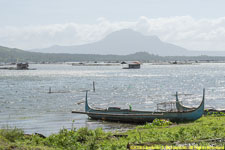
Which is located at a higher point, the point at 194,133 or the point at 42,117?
the point at 194,133

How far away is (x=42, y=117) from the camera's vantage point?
1220 inches

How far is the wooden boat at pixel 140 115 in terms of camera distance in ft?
79.8

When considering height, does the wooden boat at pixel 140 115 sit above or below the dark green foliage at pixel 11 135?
below

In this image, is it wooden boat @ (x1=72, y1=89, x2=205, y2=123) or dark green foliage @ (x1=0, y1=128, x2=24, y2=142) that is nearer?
dark green foliage @ (x1=0, y1=128, x2=24, y2=142)

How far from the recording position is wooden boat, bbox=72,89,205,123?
24.3 meters

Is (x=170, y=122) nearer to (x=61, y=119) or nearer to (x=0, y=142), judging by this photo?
(x=61, y=119)

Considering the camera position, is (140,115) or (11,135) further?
(140,115)

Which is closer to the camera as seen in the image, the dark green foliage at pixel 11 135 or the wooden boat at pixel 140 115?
the dark green foliage at pixel 11 135

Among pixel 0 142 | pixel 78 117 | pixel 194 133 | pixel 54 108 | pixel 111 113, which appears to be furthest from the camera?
pixel 54 108

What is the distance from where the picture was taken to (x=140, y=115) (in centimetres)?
2602

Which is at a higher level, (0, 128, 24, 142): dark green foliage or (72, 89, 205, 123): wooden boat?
(0, 128, 24, 142): dark green foliage

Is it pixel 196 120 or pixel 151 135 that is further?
pixel 196 120

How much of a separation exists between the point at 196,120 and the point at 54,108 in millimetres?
Result: 18306

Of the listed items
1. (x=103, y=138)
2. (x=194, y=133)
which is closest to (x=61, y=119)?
(x=103, y=138)
